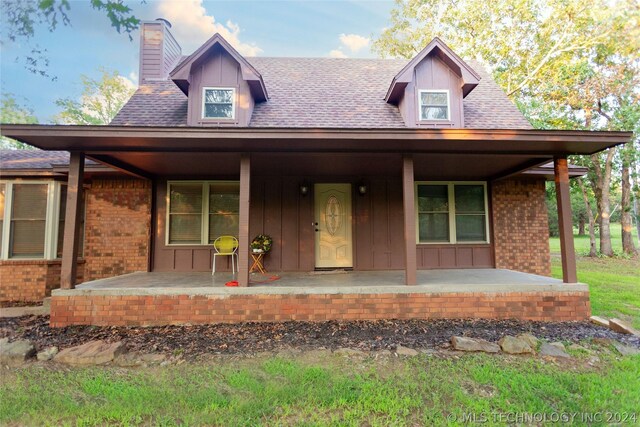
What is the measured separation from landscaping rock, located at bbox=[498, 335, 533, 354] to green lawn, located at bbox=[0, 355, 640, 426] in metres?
0.11

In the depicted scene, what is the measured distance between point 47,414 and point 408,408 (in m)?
2.68

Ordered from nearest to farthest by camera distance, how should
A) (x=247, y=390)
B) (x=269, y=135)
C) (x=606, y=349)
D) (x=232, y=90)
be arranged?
(x=247, y=390) < (x=606, y=349) < (x=269, y=135) < (x=232, y=90)

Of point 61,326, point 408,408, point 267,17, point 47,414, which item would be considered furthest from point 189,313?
point 267,17

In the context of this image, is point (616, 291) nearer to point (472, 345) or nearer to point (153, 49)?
point (472, 345)

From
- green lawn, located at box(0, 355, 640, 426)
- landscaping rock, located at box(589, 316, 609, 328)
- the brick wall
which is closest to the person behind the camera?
green lawn, located at box(0, 355, 640, 426)

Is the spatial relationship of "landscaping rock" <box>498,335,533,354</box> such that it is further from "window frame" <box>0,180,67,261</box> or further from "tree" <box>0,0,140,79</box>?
"window frame" <box>0,180,67,261</box>

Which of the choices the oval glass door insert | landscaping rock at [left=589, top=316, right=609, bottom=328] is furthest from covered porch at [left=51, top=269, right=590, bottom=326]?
the oval glass door insert

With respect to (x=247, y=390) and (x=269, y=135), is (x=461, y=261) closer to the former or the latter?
(x=269, y=135)

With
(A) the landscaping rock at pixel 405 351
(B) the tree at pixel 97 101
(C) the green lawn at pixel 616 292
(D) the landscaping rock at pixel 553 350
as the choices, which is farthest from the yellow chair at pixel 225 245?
(B) the tree at pixel 97 101

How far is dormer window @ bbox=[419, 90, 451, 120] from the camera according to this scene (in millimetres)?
6414

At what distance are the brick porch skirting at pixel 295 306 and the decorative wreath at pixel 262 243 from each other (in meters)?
2.04

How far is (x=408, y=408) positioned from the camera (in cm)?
230

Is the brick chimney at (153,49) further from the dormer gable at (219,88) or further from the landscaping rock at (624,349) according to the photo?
the landscaping rock at (624,349)

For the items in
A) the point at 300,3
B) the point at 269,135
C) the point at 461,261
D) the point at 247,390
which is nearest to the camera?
the point at 247,390
